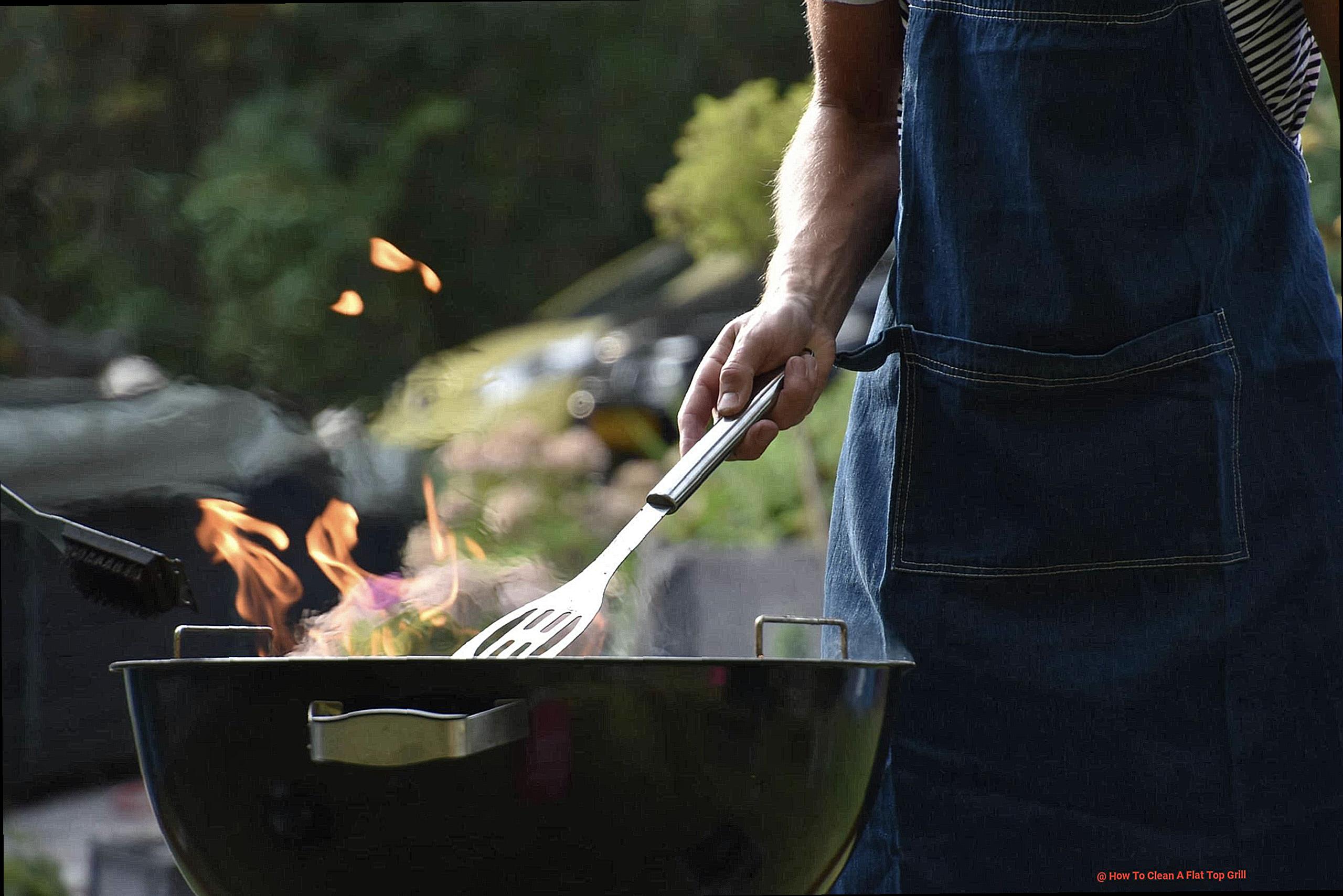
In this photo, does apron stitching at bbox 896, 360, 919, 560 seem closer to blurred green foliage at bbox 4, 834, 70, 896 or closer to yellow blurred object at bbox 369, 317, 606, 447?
yellow blurred object at bbox 369, 317, 606, 447

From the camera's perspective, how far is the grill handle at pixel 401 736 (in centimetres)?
59

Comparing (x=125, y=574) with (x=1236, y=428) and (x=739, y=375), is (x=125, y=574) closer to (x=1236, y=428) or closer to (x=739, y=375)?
(x=739, y=375)

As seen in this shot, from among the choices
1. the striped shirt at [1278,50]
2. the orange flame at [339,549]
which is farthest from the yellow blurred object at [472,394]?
the striped shirt at [1278,50]

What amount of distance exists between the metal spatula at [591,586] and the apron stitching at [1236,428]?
374 mm

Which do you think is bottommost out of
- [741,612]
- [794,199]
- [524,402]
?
[741,612]

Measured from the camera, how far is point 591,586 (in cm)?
75

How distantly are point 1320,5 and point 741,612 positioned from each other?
2296 mm

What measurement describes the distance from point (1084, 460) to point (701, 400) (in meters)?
0.28

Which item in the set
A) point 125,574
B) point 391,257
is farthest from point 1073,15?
point 125,574

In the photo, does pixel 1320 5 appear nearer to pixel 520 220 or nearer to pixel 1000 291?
pixel 1000 291

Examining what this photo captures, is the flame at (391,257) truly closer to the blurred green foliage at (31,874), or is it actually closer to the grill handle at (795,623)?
the grill handle at (795,623)

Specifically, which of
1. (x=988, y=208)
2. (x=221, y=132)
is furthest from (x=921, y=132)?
(x=221, y=132)

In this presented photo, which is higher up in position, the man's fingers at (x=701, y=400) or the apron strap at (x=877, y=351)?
the apron strap at (x=877, y=351)

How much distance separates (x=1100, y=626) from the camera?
88cm
